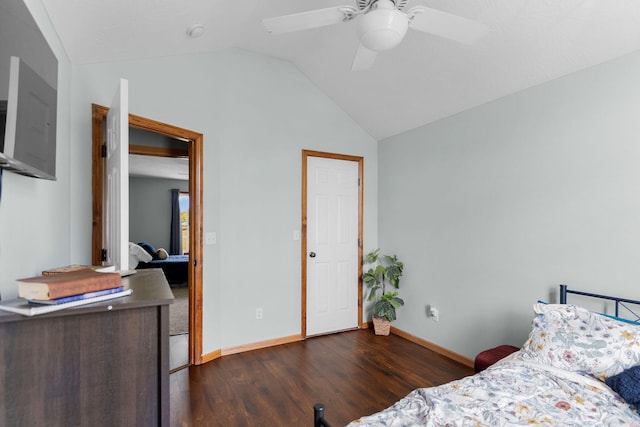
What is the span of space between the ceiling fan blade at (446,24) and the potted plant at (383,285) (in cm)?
260

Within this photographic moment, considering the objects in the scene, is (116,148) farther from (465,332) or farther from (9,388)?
(465,332)

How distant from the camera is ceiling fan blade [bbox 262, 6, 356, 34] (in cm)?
154

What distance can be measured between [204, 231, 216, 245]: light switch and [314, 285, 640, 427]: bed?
2.11m

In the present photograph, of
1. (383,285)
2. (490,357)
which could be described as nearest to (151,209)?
(383,285)

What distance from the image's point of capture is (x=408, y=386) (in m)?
2.61

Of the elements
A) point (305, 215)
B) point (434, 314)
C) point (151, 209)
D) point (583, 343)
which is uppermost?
point (151, 209)

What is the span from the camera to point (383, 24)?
4.73 feet

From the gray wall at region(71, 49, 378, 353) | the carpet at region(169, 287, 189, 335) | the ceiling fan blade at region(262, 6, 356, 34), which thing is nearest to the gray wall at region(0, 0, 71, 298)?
the gray wall at region(71, 49, 378, 353)

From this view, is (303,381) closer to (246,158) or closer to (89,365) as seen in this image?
(89,365)

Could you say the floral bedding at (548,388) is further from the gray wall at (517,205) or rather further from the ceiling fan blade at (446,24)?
the ceiling fan blade at (446,24)

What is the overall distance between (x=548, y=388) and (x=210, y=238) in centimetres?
268

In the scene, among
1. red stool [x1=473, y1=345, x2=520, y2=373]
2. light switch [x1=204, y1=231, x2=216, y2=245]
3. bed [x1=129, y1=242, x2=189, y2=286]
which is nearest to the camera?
red stool [x1=473, y1=345, x2=520, y2=373]

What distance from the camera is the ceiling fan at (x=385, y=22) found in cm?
145

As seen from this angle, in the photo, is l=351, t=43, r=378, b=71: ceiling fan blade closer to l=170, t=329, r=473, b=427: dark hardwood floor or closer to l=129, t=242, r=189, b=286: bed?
l=170, t=329, r=473, b=427: dark hardwood floor
